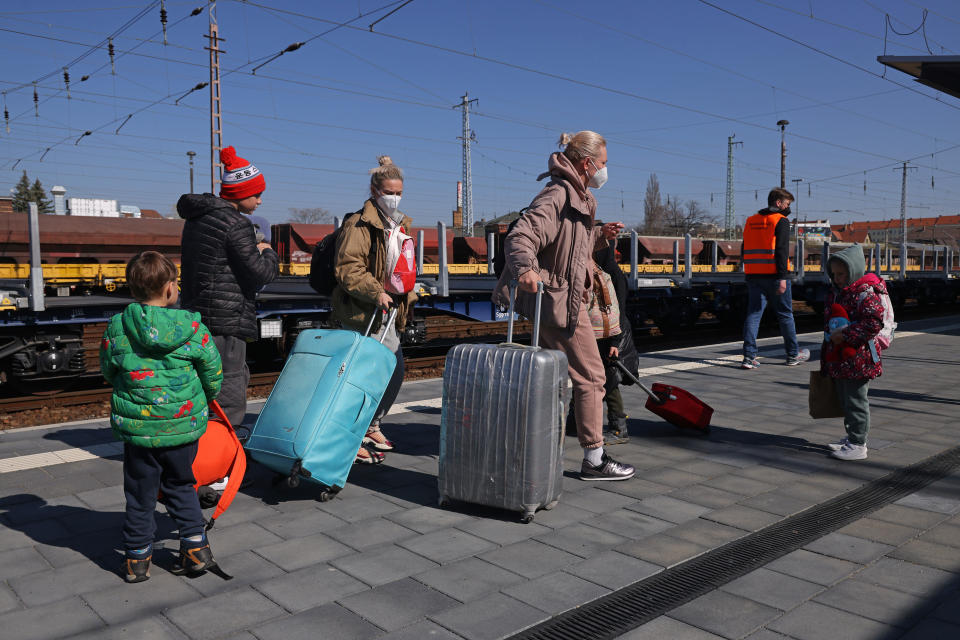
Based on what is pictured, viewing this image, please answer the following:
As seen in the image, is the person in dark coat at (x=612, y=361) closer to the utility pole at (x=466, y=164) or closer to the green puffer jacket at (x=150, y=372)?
the green puffer jacket at (x=150, y=372)

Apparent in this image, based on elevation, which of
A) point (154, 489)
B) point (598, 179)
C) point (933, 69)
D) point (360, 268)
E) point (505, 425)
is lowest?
point (154, 489)

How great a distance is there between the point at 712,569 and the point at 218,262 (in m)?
2.69

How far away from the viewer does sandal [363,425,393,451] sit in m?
4.66

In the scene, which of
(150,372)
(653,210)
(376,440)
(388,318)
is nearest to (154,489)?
(150,372)

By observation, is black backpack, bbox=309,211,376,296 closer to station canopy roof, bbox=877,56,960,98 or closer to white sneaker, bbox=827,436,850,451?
white sneaker, bbox=827,436,850,451

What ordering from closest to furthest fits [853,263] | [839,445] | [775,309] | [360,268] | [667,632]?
[667,632] → [360,268] → [853,263] → [839,445] → [775,309]

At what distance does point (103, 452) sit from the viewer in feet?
15.2

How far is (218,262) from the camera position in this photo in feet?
12.4

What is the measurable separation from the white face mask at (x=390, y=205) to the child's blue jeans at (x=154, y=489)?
183 centimetres

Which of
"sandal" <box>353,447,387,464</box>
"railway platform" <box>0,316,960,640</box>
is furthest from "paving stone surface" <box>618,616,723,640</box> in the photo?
"sandal" <box>353,447,387,464</box>

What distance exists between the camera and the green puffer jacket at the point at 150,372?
2.72 metres

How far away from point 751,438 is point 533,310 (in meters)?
2.12

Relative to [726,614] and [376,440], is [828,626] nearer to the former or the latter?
[726,614]

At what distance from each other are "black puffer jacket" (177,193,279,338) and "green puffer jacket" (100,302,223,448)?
3.31 feet
